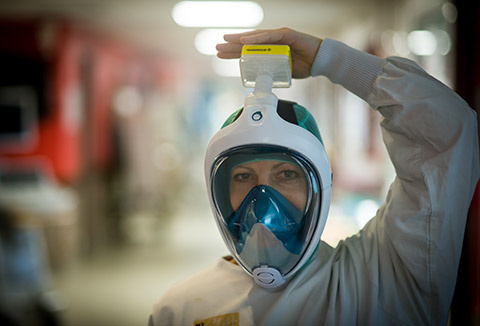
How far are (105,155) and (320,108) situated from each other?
3.45 metres

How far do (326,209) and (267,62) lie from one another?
1.25 feet

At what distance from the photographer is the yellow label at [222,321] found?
3.48 ft

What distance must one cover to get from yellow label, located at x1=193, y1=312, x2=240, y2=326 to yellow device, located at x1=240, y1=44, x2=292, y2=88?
60 centimetres

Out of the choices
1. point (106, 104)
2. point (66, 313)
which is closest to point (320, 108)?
point (106, 104)

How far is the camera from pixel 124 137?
6.45 meters

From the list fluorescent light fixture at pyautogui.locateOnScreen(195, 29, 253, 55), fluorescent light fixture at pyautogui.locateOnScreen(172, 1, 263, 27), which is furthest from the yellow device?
fluorescent light fixture at pyautogui.locateOnScreen(195, 29, 253, 55)

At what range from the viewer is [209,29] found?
5.55 meters

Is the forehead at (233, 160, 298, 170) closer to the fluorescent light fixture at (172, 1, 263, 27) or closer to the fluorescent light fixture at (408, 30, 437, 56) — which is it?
the fluorescent light fixture at (408, 30, 437, 56)

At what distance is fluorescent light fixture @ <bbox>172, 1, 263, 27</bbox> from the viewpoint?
4.45m

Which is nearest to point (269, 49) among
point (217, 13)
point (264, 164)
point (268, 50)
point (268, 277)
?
point (268, 50)

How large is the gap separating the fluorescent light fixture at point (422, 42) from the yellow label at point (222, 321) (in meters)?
2.64

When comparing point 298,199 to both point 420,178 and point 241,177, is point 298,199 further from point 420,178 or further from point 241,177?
point 420,178

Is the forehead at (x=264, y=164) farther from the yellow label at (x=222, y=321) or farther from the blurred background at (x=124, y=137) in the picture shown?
the blurred background at (x=124, y=137)

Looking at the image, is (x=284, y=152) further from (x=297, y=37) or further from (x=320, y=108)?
(x=320, y=108)
